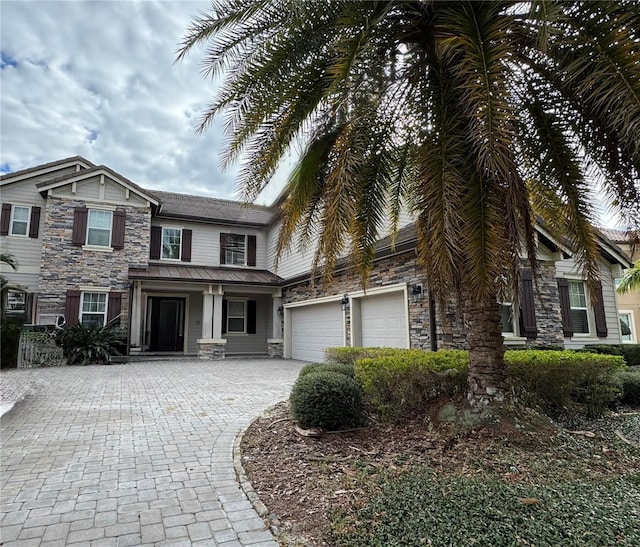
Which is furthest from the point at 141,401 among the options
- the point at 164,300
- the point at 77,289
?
the point at 164,300

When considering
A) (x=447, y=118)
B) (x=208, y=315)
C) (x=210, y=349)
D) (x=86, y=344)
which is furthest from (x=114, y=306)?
(x=447, y=118)

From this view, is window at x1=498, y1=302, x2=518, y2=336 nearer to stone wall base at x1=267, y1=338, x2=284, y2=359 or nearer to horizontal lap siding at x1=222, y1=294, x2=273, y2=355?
stone wall base at x1=267, y1=338, x2=284, y2=359

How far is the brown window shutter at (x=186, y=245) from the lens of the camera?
55.7 feet

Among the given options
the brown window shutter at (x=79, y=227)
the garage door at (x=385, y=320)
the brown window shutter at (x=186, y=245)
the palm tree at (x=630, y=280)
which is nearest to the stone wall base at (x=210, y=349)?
the brown window shutter at (x=186, y=245)

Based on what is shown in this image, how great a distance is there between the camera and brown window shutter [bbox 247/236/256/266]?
18312 mm

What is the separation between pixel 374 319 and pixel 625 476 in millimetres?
7519

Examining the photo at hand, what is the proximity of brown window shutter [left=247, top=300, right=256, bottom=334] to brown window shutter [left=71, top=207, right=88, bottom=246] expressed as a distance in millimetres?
7240

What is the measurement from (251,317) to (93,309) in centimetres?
649

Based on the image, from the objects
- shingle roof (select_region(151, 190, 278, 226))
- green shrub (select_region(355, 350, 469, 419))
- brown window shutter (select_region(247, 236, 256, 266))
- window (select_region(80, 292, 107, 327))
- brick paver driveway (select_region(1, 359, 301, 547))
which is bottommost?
brick paver driveway (select_region(1, 359, 301, 547))

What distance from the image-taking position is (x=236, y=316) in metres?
18.2

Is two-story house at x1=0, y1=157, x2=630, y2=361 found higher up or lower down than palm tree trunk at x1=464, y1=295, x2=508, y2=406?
higher up

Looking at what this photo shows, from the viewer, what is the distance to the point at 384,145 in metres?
4.95

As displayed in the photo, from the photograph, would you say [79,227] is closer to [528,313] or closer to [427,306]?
[427,306]

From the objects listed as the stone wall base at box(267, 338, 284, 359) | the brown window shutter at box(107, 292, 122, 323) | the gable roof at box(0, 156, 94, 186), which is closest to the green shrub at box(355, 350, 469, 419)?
the stone wall base at box(267, 338, 284, 359)
